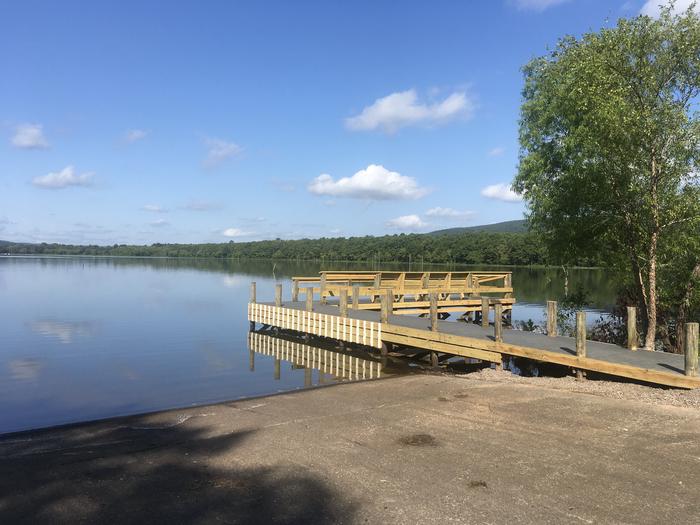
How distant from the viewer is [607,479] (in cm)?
556

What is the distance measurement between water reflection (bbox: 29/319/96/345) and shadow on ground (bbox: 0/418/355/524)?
1490 centimetres

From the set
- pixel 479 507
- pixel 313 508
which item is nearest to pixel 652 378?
pixel 479 507

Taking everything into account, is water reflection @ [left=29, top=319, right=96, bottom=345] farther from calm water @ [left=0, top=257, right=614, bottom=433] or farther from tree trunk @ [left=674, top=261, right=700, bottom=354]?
tree trunk @ [left=674, top=261, right=700, bottom=354]

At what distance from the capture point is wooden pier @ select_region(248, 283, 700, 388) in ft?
32.5

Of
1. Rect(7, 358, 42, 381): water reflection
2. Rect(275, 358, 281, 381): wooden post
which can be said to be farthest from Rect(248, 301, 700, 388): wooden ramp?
Rect(7, 358, 42, 381): water reflection

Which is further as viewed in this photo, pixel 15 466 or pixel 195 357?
pixel 195 357

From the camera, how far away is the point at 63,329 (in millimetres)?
23250

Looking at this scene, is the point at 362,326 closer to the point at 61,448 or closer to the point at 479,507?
the point at 61,448

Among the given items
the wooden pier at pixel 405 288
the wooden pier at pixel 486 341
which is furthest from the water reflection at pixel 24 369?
the wooden pier at pixel 405 288

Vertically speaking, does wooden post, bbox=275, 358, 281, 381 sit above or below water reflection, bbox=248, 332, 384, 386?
below

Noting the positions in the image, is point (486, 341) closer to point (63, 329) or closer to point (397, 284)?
point (397, 284)

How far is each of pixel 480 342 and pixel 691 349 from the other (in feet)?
15.6

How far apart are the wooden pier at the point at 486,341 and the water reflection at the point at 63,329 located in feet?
24.3

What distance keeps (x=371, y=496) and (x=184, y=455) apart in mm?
2698
